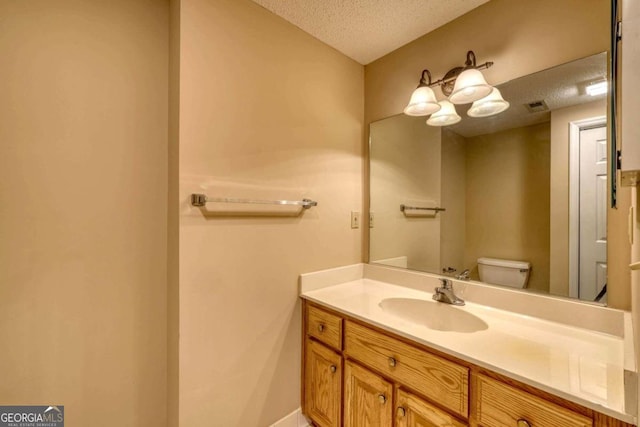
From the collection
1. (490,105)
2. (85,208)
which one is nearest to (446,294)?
(490,105)

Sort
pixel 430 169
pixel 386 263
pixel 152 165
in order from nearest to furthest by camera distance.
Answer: pixel 152 165 < pixel 430 169 < pixel 386 263

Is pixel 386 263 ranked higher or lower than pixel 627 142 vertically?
lower

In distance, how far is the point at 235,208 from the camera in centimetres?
128

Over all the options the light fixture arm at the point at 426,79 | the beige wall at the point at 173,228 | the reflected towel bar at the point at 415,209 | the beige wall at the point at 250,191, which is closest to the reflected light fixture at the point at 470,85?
the light fixture arm at the point at 426,79

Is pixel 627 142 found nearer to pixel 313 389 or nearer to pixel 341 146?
pixel 341 146

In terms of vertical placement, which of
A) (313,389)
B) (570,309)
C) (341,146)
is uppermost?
(341,146)

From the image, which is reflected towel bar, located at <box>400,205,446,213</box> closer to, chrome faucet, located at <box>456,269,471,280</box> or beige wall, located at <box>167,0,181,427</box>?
chrome faucet, located at <box>456,269,471,280</box>

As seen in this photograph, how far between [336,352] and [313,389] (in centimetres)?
33

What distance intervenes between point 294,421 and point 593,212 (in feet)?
5.67

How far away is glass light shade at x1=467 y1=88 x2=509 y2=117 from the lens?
51.1 inches

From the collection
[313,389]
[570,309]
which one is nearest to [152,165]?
[313,389]

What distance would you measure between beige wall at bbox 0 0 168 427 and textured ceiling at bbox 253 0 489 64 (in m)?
0.65

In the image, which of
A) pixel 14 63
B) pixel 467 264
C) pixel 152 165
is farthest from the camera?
pixel 467 264

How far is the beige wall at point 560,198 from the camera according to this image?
1.15 metres
